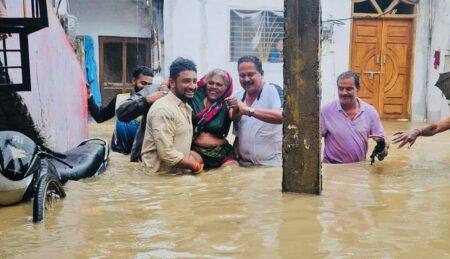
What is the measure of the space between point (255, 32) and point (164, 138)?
338 inches

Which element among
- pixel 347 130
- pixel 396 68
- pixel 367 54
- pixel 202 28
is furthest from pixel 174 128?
pixel 396 68

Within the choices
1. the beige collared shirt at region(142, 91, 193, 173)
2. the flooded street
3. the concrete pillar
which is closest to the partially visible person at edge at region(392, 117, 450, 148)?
the flooded street

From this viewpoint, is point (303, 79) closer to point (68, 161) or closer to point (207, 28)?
point (68, 161)

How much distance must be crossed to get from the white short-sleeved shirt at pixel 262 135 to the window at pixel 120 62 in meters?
8.84

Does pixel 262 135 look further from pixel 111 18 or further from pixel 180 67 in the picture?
pixel 111 18

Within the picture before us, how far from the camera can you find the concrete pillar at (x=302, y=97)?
3750mm

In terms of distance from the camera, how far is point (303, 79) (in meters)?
3.78

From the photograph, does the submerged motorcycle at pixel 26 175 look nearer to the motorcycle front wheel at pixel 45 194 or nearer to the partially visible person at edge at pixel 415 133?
the motorcycle front wheel at pixel 45 194

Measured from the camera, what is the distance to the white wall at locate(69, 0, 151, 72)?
13.0m

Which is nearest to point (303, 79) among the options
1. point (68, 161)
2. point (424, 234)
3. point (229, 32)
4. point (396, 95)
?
point (424, 234)

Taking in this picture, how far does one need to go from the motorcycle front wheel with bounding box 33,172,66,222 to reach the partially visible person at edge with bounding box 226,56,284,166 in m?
1.80

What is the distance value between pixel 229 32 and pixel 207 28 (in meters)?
0.57

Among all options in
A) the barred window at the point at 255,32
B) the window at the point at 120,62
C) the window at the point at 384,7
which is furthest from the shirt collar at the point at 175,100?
the window at the point at 384,7

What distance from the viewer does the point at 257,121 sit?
5.02 m
